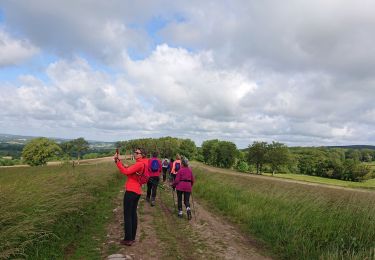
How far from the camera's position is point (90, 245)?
827cm

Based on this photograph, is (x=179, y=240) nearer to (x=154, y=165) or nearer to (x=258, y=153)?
(x=154, y=165)

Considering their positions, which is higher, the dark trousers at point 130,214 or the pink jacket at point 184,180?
the pink jacket at point 184,180

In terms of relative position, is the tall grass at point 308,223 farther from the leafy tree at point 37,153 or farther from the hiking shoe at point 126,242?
the leafy tree at point 37,153

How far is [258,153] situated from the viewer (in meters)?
104

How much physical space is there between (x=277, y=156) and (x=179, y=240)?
95978 millimetres

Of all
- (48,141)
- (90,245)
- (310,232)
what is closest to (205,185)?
(310,232)

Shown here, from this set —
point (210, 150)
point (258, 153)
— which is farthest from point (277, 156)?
point (210, 150)

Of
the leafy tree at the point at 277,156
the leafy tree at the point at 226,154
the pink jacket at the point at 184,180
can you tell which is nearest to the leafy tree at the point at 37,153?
the leafy tree at the point at 226,154

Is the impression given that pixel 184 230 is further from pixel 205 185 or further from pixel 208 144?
pixel 208 144

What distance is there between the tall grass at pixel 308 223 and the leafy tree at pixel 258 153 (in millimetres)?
90677

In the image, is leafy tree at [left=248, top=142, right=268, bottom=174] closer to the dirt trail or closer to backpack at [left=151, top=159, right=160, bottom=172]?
backpack at [left=151, top=159, right=160, bottom=172]

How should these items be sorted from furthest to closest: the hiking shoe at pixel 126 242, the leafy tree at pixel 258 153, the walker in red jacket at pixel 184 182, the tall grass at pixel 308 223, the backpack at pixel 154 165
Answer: the leafy tree at pixel 258 153
the backpack at pixel 154 165
the walker in red jacket at pixel 184 182
the hiking shoe at pixel 126 242
the tall grass at pixel 308 223

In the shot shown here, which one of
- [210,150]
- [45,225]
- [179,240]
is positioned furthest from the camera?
[210,150]

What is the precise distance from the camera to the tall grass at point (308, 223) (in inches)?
322
